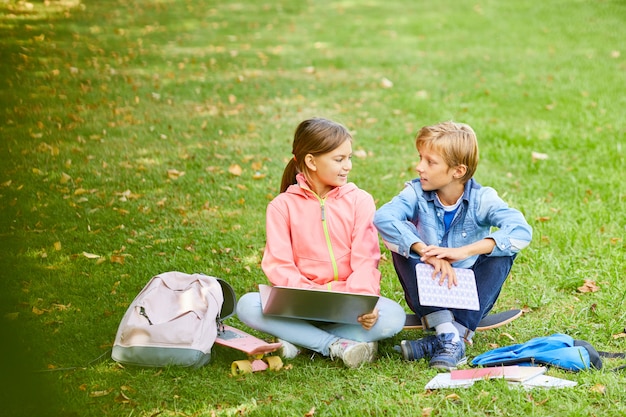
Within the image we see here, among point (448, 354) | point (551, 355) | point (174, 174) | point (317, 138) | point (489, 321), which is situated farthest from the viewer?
point (174, 174)

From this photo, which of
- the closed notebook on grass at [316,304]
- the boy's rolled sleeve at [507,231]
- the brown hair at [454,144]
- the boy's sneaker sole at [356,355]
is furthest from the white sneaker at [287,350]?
the brown hair at [454,144]

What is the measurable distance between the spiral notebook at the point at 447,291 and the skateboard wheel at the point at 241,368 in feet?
2.67

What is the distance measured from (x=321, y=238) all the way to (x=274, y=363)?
635 millimetres

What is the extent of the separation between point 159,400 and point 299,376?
0.61 metres

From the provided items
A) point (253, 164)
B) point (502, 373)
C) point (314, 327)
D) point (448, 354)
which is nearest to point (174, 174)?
point (253, 164)

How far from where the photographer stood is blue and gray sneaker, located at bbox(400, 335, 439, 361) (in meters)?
3.29

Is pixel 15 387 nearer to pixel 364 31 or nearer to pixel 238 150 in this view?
pixel 238 150

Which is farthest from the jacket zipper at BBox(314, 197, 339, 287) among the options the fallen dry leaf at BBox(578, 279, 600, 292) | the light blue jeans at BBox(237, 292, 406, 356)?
the fallen dry leaf at BBox(578, 279, 600, 292)

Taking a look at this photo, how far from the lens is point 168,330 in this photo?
3139mm

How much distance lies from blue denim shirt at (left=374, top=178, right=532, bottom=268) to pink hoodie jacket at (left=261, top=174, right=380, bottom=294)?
0.13m

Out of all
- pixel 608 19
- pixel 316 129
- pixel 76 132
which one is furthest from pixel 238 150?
pixel 608 19

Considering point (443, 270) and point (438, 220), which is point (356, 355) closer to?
point (443, 270)

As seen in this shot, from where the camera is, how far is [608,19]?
1226 centimetres

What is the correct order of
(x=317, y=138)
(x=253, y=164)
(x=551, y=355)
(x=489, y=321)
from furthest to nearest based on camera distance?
1. (x=253, y=164)
2. (x=489, y=321)
3. (x=317, y=138)
4. (x=551, y=355)
